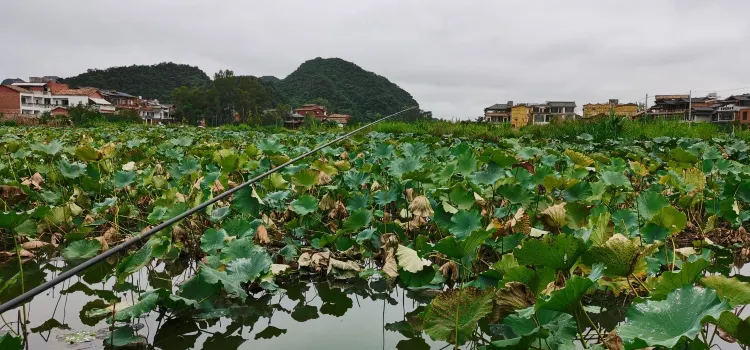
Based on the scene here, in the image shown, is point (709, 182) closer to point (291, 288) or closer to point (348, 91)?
point (291, 288)

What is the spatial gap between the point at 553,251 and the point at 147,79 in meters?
77.2

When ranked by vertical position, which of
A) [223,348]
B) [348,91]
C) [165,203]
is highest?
[348,91]

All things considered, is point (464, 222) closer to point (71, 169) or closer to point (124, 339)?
point (124, 339)

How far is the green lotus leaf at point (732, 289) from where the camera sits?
89cm

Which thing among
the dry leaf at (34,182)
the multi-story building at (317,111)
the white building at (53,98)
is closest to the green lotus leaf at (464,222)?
the dry leaf at (34,182)

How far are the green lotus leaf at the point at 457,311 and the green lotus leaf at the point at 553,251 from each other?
0.11 meters

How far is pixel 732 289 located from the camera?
0.90 m

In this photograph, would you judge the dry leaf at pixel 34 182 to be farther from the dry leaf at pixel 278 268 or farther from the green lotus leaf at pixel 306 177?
the dry leaf at pixel 278 268

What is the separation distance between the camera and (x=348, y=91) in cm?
3434

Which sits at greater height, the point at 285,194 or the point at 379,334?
the point at 285,194

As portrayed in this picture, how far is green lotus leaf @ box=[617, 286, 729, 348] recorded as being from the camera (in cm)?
76

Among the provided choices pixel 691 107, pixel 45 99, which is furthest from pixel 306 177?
pixel 45 99

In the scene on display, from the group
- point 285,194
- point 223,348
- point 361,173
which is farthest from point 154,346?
point 361,173

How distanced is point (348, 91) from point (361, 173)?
3219 centimetres
